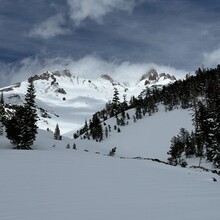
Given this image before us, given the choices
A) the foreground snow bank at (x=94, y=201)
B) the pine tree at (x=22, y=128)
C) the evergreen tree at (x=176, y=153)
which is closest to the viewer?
the foreground snow bank at (x=94, y=201)

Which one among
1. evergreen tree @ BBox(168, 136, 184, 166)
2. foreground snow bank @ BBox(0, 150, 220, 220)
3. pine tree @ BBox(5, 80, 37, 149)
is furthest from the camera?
evergreen tree @ BBox(168, 136, 184, 166)

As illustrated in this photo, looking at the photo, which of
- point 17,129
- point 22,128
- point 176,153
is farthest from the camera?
point 176,153

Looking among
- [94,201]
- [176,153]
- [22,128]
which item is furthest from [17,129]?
[94,201]

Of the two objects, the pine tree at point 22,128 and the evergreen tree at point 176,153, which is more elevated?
the pine tree at point 22,128

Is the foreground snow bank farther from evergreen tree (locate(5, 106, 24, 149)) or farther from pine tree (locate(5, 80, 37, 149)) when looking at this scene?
Result: evergreen tree (locate(5, 106, 24, 149))

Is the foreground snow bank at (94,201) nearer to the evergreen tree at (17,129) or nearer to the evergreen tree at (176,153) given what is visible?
the evergreen tree at (17,129)

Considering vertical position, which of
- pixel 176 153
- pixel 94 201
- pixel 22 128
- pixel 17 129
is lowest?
pixel 94 201

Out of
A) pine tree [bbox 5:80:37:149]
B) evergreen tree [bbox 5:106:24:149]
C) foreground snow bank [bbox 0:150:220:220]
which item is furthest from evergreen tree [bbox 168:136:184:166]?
foreground snow bank [bbox 0:150:220:220]

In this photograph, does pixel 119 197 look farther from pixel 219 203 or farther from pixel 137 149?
pixel 137 149

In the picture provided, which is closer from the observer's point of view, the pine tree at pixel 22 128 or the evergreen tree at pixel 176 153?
the pine tree at pixel 22 128

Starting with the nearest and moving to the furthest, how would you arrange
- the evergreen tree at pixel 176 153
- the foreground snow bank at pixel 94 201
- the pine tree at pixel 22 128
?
the foreground snow bank at pixel 94 201 < the pine tree at pixel 22 128 < the evergreen tree at pixel 176 153

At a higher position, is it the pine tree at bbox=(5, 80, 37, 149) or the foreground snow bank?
the pine tree at bbox=(5, 80, 37, 149)

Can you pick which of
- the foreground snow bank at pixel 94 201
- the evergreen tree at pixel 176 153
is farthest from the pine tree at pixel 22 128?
the foreground snow bank at pixel 94 201

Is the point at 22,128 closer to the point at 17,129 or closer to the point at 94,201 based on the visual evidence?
the point at 17,129
